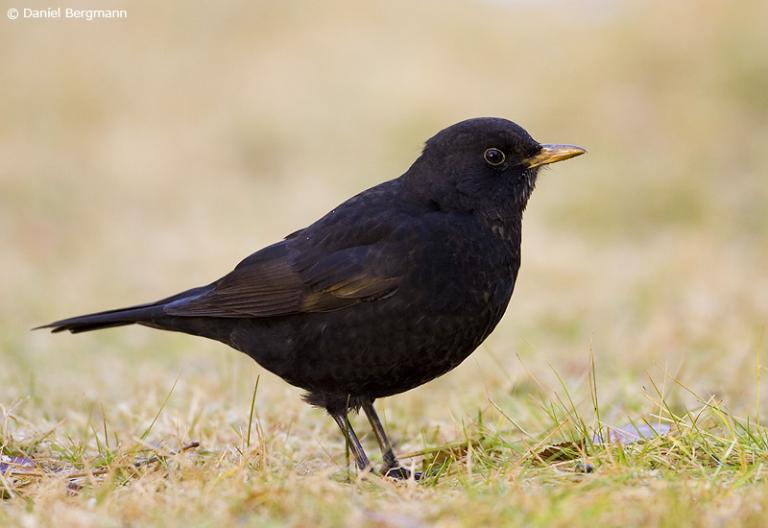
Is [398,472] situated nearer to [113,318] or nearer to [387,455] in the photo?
[387,455]

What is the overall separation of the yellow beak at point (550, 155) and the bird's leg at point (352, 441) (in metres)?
1.21

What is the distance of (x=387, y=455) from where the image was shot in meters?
3.70

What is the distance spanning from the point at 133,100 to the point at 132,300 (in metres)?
6.31

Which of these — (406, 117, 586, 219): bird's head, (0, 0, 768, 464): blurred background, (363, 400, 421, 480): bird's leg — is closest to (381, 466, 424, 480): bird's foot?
(363, 400, 421, 480): bird's leg

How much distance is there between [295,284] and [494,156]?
0.92m

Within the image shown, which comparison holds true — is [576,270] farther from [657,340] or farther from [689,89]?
[689,89]

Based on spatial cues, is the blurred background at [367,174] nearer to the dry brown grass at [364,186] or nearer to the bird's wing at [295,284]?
the dry brown grass at [364,186]

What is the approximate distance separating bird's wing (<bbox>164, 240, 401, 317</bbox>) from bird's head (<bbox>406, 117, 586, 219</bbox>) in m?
0.38

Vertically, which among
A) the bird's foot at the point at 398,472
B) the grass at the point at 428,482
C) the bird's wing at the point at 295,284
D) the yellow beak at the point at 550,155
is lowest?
the bird's foot at the point at 398,472

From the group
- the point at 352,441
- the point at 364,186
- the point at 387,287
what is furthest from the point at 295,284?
the point at 364,186

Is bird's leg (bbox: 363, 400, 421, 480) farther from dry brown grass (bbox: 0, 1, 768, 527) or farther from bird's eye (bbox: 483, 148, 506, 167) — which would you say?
bird's eye (bbox: 483, 148, 506, 167)

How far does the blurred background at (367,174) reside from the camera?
558 cm

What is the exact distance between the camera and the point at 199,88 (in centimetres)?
1438

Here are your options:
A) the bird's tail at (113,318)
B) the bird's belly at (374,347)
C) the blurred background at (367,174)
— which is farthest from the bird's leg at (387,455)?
the bird's tail at (113,318)
